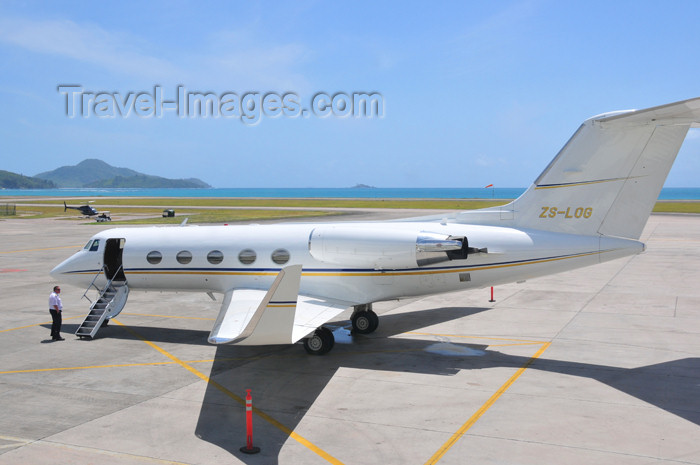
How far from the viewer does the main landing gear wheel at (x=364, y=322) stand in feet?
54.2

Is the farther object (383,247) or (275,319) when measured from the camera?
(383,247)

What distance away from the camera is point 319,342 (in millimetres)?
14352

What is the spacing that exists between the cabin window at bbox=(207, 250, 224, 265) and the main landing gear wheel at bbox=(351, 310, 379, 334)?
13.4 ft

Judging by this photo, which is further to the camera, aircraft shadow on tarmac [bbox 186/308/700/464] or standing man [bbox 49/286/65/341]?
standing man [bbox 49/286/65/341]

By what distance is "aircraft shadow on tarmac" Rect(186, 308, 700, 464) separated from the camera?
993cm

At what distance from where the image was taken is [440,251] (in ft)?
46.4

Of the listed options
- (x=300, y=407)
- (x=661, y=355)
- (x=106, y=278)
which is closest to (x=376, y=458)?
(x=300, y=407)

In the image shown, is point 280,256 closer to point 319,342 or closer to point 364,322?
point 319,342

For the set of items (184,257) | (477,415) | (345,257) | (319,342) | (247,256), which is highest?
(345,257)

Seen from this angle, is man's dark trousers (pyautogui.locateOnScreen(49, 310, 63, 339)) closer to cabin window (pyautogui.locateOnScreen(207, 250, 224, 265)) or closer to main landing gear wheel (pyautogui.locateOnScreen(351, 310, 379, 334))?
cabin window (pyautogui.locateOnScreen(207, 250, 224, 265))

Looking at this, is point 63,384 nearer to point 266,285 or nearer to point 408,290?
point 266,285

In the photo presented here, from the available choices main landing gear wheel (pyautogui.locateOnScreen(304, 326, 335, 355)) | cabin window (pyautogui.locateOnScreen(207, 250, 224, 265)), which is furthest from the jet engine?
cabin window (pyautogui.locateOnScreen(207, 250, 224, 265))

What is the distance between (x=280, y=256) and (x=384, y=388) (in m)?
5.40

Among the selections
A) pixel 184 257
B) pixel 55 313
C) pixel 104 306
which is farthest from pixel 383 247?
pixel 55 313
